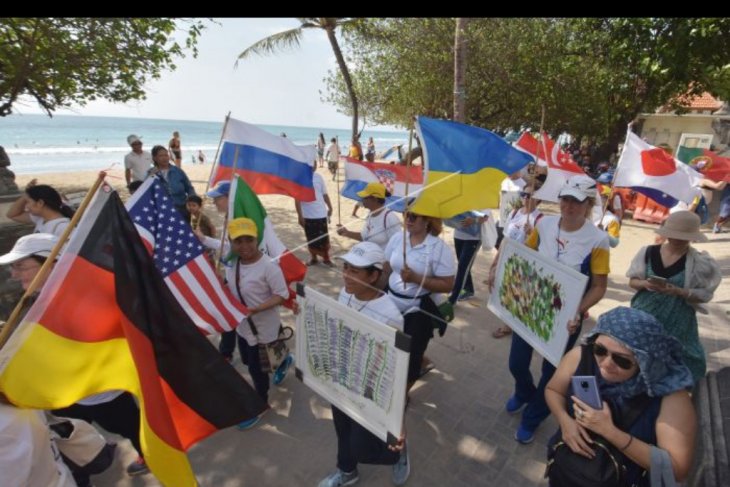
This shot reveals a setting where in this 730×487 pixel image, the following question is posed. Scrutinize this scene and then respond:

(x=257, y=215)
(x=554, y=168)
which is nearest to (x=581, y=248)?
(x=554, y=168)

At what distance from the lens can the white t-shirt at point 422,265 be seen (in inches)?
129

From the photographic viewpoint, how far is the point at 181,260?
2803 millimetres

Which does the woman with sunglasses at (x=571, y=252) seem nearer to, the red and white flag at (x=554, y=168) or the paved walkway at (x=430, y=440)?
the paved walkway at (x=430, y=440)

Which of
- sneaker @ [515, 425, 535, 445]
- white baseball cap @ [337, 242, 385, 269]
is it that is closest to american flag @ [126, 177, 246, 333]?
white baseball cap @ [337, 242, 385, 269]

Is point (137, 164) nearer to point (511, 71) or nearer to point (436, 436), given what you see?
point (436, 436)

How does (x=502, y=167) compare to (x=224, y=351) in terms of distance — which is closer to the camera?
(x=502, y=167)

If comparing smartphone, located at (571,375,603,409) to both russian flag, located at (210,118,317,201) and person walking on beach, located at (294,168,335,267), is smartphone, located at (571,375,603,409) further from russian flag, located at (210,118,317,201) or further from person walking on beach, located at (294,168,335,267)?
person walking on beach, located at (294,168,335,267)

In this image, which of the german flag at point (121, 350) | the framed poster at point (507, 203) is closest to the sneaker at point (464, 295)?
the framed poster at point (507, 203)

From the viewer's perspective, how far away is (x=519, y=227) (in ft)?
15.9

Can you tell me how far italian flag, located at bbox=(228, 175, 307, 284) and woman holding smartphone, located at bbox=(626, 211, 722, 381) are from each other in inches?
121

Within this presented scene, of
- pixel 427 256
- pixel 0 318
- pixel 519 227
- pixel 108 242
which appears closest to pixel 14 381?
pixel 108 242

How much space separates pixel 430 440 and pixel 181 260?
8.51 feet
